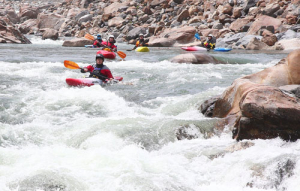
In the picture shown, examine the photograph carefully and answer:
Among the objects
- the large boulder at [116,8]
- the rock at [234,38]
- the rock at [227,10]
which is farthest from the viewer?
the large boulder at [116,8]

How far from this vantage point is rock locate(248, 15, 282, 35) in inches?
707

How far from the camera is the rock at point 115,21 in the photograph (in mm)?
25783

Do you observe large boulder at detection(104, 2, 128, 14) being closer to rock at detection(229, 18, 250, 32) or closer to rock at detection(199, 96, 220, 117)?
rock at detection(229, 18, 250, 32)

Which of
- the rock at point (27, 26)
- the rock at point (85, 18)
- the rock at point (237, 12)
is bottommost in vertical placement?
the rock at point (27, 26)

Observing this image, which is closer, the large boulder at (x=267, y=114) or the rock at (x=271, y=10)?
the large boulder at (x=267, y=114)

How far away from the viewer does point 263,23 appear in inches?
714

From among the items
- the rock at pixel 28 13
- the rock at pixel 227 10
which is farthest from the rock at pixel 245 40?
the rock at pixel 28 13

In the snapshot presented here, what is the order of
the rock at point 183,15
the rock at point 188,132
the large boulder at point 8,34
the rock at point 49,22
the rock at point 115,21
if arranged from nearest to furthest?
the rock at point 188,132 < the large boulder at point 8,34 < the rock at point 183,15 < the rock at point 115,21 < the rock at point 49,22

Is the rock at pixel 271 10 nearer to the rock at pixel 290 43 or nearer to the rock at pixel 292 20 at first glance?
the rock at pixel 292 20

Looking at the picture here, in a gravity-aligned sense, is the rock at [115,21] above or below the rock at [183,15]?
below

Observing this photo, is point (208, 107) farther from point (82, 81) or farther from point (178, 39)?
point (178, 39)

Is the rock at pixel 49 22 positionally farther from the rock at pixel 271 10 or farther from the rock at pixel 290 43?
the rock at pixel 290 43

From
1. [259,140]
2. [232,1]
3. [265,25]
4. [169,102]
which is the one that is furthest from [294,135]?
[232,1]

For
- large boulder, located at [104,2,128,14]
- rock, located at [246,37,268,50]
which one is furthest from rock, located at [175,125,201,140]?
large boulder, located at [104,2,128,14]
